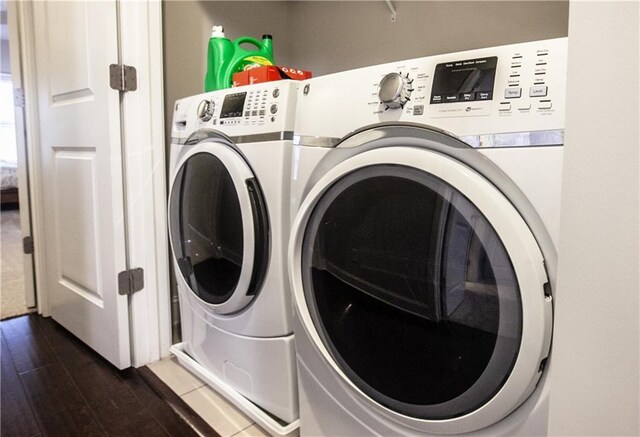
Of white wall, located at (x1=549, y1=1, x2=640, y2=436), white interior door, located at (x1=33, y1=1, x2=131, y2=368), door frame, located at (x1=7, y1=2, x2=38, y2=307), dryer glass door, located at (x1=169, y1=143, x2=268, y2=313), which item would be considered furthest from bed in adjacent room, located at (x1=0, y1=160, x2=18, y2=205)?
white wall, located at (x1=549, y1=1, x2=640, y2=436)

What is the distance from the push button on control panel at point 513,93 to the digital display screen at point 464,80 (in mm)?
21

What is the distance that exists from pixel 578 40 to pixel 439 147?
0.29 metres

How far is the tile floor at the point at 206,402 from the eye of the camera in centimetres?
113

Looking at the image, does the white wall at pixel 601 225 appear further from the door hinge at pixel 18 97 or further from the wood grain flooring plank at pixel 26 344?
the door hinge at pixel 18 97

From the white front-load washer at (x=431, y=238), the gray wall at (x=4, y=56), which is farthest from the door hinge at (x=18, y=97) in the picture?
the gray wall at (x=4, y=56)

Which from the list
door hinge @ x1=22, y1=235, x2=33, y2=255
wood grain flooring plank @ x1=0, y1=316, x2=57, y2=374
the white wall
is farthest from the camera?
door hinge @ x1=22, y1=235, x2=33, y2=255

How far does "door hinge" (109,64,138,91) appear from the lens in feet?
4.20

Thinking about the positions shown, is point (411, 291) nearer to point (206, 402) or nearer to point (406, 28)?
point (206, 402)

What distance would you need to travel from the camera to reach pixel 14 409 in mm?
1193

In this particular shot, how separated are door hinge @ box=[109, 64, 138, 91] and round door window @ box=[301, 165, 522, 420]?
2.96 feet

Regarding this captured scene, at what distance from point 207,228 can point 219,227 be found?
0.06 m

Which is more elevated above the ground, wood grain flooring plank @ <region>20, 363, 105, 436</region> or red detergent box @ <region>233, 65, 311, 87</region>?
red detergent box @ <region>233, 65, 311, 87</region>

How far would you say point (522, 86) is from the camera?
0.57m

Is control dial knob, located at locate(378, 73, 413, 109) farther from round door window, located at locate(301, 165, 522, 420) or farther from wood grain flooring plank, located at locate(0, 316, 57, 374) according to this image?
wood grain flooring plank, located at locate(0, 316, 57, 374)
